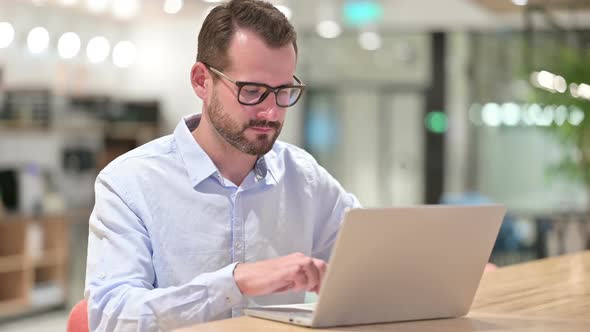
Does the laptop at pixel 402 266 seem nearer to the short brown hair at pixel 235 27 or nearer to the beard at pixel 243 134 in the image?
the beard at pixel 243 134

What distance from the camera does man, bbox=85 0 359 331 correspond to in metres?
1.95

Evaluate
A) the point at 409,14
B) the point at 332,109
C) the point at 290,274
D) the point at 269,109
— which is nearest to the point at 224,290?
the point at 290,274

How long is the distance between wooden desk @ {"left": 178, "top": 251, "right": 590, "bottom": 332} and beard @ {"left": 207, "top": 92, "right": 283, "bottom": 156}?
448mm

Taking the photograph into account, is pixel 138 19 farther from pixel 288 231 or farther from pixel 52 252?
pixel 288 231

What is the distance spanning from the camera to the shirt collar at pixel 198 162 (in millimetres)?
2141

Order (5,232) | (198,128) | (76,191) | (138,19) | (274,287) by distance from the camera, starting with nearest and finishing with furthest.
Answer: (274,287)
(198,128)
(5,232)
(76,191)
(138,19)

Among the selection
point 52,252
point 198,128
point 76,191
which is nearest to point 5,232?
point 52,252

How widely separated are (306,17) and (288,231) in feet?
31.7

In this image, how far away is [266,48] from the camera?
2055 mm

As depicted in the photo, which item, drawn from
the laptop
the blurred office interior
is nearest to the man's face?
the laptop

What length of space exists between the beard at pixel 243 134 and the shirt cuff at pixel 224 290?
364mm

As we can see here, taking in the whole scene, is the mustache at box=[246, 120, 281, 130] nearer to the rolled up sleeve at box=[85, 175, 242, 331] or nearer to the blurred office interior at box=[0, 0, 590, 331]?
the rolled up sleeve at box=[85, 175, 242, 331]

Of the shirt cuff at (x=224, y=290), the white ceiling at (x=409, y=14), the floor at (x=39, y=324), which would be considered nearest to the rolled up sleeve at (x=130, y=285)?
the shirt cuff at (x=224, y=290)

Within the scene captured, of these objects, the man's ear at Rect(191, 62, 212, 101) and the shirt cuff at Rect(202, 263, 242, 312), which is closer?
the shirt cuff at Rect(202, 263, 242, 312)
